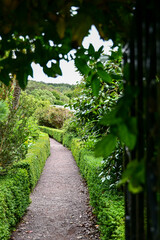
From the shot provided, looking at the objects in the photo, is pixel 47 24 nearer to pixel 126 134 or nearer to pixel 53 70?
pixel 53 70

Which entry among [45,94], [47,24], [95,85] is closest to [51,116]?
[45,94]

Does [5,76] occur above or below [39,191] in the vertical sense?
above

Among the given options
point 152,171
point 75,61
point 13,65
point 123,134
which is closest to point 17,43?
point 13,65

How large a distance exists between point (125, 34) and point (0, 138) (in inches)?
171

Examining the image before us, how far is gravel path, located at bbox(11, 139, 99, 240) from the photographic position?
477 cm

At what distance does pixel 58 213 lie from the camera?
19.6 ft

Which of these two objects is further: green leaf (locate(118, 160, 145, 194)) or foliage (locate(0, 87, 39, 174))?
foliage (locate(0, 87, 39, 174))

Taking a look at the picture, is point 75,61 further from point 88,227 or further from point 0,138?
point 88,227

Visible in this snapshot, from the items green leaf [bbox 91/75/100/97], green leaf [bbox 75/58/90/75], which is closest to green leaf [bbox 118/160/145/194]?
green leaf [bbox 91/75/100/97]

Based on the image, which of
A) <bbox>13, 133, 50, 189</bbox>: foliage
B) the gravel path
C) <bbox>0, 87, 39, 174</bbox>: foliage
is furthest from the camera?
<bbox>13, 133, 50, 189</bbox>: foliage

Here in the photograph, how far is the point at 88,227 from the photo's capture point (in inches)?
201

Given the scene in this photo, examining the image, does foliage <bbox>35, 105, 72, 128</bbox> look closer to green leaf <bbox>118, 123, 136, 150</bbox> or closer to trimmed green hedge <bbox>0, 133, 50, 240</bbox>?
trimmed green hedge <bbox>0, 133, 50, 240</bbox>

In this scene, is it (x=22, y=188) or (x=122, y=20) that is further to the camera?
(x=22, y=188)

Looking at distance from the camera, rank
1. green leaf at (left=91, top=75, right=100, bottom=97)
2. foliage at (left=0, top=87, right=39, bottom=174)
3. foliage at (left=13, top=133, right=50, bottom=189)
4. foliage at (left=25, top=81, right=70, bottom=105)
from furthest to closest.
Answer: foliage at (left=25, top=81, right=70, bottom=105) < foliage at (left=13, top=133, right=50, bottom=189) < foliage at (left=0, top=87, right=39, bottom=174) < green leaf at (left=91, top=75, right=100, bottom=97)
